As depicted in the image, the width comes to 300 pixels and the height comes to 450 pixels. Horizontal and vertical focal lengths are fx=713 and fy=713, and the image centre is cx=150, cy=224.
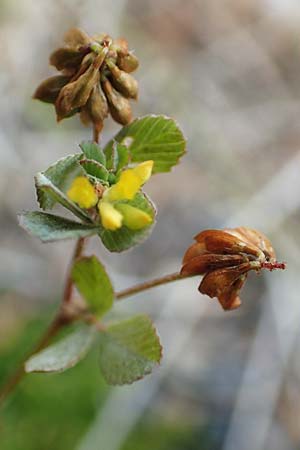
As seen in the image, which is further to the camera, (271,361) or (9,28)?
(9,28)

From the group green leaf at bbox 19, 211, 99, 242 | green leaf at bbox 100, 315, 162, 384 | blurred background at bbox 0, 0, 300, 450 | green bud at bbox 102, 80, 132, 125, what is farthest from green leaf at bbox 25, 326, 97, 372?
blurred background at bbox 0, 0, 300, 450

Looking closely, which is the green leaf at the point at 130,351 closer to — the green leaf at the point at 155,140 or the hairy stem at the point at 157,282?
the hairy stem at the point at 157,282

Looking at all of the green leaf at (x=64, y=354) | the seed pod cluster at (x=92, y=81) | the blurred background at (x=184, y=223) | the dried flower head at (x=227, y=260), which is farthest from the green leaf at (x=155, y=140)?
the blurred background at (x=184, y=223)

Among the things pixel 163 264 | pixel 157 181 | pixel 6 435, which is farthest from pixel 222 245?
pixel 157 181

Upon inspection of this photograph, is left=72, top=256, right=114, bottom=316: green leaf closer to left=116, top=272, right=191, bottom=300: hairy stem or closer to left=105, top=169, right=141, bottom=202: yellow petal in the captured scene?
left=116, top=272, right=191, bottom=300: hairy stem

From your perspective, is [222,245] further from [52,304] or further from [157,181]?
[157,181]

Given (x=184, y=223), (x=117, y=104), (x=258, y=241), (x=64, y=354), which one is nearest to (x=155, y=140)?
(x=117, y=104)
